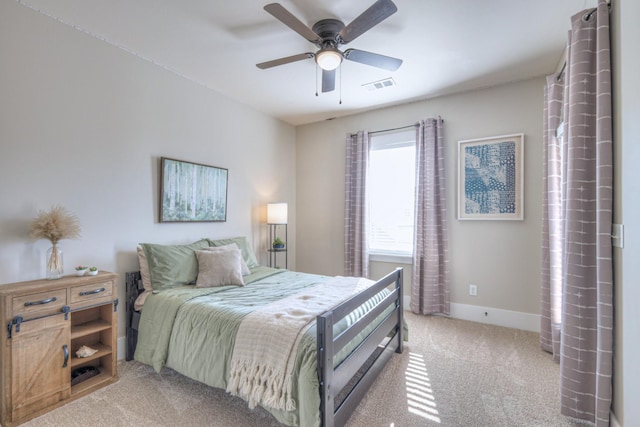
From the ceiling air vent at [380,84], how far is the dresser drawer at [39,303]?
339 cm

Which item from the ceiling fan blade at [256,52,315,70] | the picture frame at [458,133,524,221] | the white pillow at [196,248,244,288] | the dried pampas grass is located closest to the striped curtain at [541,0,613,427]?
the picture frame at [458,133,524,221]

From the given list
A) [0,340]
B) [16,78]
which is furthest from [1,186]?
[0,340]

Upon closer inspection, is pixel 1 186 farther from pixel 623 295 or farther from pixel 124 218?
pixel 623 295

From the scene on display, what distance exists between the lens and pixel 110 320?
2.28 m

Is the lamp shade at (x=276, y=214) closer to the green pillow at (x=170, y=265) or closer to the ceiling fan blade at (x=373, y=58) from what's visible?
the green pillow at (x=170, y=265)

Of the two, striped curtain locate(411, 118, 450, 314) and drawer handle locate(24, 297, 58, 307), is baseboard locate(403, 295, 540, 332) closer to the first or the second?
striped curtain locate(411, 118, 450, 314)

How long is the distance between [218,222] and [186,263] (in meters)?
0.89

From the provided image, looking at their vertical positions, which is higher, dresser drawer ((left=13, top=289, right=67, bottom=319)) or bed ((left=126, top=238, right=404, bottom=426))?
dresser drawer ((left=13, top=289, right=67, bottom=319))

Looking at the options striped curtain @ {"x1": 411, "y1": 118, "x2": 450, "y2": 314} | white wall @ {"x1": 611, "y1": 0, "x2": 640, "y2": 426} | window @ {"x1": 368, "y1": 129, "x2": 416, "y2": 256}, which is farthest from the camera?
window @ {"x1": 368, "y1": 129, "x2": 416, "y2": 256}

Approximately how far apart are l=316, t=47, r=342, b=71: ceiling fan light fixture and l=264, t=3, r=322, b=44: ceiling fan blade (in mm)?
106

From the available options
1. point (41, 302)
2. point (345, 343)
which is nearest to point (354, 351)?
point (345, 343)

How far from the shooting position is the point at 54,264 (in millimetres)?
2088

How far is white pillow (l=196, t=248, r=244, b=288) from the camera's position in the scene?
8.89ft

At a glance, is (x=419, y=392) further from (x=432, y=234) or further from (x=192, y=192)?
(x=192, y=192)
